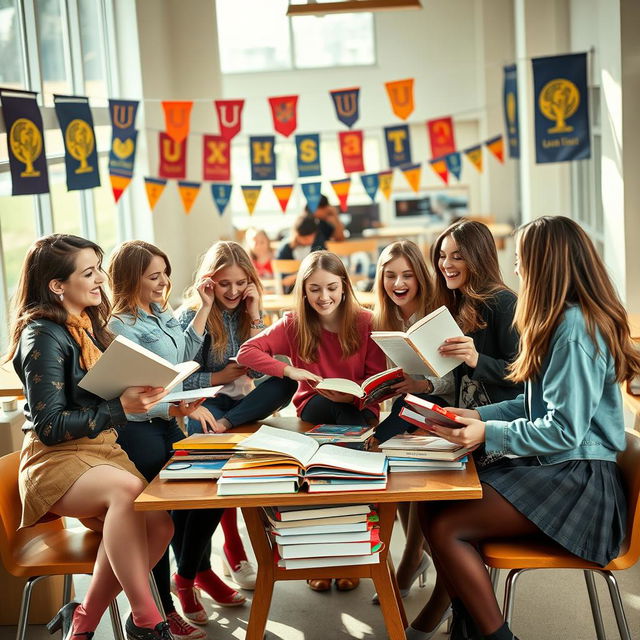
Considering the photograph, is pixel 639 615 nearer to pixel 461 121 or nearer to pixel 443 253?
pixel 443 253

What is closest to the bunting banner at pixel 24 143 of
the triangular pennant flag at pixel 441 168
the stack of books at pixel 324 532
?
the stack of books at pixel 324 532

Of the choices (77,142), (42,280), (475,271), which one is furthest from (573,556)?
(77,142)

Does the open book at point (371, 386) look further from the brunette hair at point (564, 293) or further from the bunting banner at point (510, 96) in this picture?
the bunting banner at point (510, 96)

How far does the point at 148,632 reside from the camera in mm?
2088

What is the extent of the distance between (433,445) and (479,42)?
10.2 metres

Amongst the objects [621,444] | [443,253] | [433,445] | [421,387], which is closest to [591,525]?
[621,444]

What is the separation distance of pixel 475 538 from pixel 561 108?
353 centimetres

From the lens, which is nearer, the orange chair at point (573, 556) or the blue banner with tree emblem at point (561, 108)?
the orange chair at point (573, 556)

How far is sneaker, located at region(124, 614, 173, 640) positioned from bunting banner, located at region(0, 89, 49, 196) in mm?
Result: 2132

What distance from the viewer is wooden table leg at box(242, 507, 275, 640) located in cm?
220

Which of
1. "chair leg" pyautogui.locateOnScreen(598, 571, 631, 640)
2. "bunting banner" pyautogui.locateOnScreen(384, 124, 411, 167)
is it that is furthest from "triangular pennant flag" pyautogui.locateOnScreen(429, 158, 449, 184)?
"chair leg" pyautogui.locateOnScreen(598, 571, 631, 640)

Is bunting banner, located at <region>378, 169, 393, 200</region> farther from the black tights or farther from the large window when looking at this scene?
the large window

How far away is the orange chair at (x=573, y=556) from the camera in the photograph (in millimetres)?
2020

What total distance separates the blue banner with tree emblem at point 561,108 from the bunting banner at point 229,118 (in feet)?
6.43
